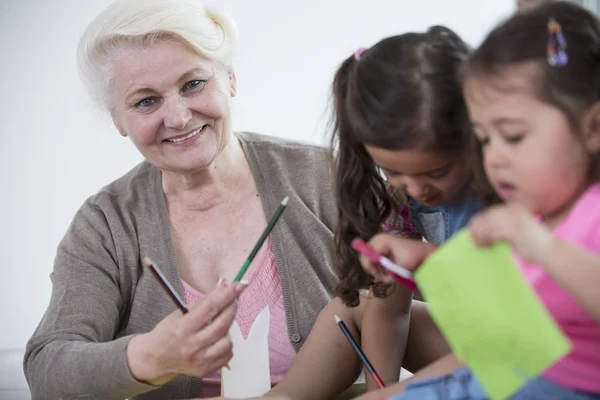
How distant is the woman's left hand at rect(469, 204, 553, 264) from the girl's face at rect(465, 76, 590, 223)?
0.24ft

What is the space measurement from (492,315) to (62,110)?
7.83ft

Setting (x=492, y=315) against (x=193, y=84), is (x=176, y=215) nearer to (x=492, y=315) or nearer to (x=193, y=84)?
(x=193, y=84)

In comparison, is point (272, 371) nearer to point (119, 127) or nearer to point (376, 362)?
point (376, 362)

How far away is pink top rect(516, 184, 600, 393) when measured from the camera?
989 millimetres

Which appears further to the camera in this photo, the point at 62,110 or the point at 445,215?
the point at 62,110

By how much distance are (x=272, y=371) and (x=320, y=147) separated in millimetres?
522

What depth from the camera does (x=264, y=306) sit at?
1852mm

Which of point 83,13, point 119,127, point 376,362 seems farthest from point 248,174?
point 83,13

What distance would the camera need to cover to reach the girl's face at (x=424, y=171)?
1.27 meters

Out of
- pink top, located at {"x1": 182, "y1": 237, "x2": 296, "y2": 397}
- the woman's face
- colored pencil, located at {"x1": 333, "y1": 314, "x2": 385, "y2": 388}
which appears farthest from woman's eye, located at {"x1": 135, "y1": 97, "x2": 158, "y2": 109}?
colored pencil, located at {"x1": 333, "y1": 314, "x2": 385, "y2": 388}

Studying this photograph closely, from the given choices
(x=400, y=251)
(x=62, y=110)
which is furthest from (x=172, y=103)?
(x=62, y=110)

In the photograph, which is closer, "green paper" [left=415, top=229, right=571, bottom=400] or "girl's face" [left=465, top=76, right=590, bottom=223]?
"green paper" [left=415, top=229, right=571, bottom=400]

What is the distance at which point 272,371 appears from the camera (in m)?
1.81

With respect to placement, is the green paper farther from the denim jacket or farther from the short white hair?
the short white hair
